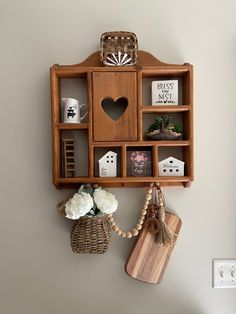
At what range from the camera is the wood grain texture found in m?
1.17

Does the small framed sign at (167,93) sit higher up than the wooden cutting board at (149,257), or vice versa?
the small framed sign at (167,93)

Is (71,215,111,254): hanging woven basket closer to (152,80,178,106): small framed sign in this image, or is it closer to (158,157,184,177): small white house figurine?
(158,157,184,177): small white house figurine

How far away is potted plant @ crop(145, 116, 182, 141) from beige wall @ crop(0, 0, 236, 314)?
4.3 inches

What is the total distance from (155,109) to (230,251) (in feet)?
1.96

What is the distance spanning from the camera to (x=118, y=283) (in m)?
1.24

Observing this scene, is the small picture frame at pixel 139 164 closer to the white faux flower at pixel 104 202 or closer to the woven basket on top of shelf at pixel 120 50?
the white faux flower at pixel 104 202

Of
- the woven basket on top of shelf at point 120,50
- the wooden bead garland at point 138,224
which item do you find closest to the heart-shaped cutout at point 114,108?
the woven basket on top of shelf at point 120,50

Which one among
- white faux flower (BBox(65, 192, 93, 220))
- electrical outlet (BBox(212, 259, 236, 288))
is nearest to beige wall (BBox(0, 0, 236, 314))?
electrical outlet (BBox(212, 259, 236, 288))

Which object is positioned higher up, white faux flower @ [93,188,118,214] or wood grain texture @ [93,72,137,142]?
wood grain texture @ [93,72,137,142]

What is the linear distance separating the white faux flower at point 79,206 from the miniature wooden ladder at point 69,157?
116mm

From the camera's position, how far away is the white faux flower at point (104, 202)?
3.65 feet
